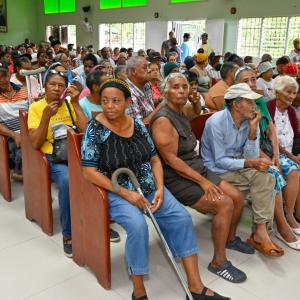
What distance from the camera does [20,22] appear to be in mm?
15812

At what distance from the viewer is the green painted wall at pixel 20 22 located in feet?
50.7

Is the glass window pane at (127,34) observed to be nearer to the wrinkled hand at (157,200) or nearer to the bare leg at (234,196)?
the bare leg at (234,196)

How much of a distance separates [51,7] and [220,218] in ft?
51.0

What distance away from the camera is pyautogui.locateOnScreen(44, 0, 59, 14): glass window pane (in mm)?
15195

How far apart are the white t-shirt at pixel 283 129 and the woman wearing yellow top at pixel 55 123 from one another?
4.87 ft

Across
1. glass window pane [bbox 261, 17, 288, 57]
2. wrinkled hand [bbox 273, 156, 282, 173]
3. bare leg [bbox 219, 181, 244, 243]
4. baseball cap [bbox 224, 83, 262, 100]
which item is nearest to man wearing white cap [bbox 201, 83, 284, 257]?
baseball cap [bbox 224, 83, 262, 100]

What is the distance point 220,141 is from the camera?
2.32 meters

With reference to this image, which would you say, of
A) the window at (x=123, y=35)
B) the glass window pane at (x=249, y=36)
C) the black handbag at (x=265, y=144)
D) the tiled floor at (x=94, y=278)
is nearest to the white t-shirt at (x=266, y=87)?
the black handbag at (x=265, y=144)

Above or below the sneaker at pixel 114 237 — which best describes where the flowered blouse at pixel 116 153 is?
above

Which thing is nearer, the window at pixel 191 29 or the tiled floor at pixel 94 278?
the tiled floor at pixel 94 278

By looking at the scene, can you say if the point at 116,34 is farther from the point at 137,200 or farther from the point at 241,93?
the point at 137,200

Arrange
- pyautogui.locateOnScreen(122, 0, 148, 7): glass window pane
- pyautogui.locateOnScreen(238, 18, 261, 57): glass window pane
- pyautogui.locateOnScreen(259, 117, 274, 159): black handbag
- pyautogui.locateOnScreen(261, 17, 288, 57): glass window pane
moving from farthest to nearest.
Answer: pyautogui.locateOnScreen(122, 0, 148, 7): glass window pane
pyautogui.locateOnScreen(238, 18, 261, 57): glass window pane
pyautogui.locateOnScreen(261, 17, 288, 57): glass window pane
pyautogui.locateOnScreen(259, 117, 274, 159): black handbag

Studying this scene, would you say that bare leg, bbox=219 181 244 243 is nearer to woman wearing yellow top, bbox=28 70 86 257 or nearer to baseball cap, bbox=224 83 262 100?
baseball cap, bbox=224 83 262 100

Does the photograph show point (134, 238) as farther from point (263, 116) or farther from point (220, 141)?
point (263, 116)
